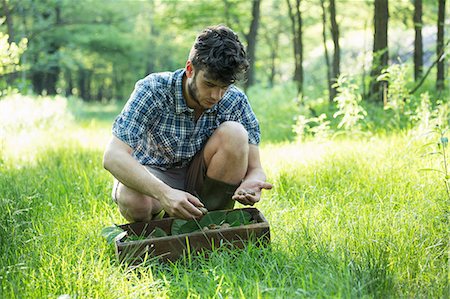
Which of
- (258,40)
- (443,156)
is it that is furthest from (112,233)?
(258,40)

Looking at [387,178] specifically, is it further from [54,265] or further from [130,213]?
[54,265]

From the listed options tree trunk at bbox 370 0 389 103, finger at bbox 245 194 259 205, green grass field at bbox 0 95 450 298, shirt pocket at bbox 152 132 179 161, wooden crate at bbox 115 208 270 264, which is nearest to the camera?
green grass field at bbox 0 95 450 298

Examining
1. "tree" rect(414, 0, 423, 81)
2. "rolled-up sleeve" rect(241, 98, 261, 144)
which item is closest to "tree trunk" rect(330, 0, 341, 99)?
"tree" rect(414, 0, 423, 81)

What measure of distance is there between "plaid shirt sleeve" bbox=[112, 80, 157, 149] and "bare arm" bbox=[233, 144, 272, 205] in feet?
1.94

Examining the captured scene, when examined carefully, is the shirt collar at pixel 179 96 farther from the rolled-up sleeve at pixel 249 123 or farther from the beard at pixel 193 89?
the rolled-up sleeve at pixel 249 123

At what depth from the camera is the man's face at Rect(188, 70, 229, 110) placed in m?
2.65

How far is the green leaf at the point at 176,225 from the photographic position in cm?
274

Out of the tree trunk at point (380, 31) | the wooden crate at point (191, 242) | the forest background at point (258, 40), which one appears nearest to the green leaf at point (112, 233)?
the wooden crate at point (191, 242)

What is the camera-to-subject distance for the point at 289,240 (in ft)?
8.48

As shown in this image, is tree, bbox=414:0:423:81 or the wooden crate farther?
tree, bbox=414:0:423:81

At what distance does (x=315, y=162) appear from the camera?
4.26 m

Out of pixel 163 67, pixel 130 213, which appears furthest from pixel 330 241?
pixel 163 67

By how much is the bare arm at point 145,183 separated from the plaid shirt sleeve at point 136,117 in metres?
0.05

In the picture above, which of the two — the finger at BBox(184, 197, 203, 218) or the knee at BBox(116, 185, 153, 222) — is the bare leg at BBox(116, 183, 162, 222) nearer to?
the knee at BBox(116, 185, 153, 222)
